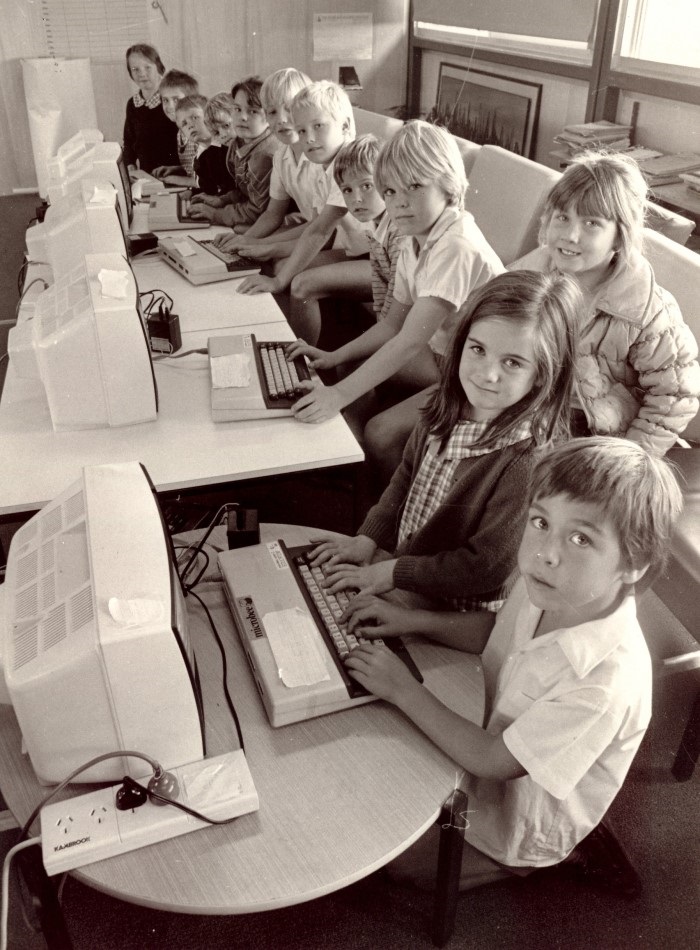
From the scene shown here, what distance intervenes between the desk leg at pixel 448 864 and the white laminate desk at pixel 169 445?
0.77 m

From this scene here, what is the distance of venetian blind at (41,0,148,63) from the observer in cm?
464

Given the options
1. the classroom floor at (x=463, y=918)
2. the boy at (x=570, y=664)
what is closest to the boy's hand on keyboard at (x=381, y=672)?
the boy at (x=570, y=664)

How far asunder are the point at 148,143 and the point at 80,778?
12.8 feet

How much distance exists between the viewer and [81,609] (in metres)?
0.84

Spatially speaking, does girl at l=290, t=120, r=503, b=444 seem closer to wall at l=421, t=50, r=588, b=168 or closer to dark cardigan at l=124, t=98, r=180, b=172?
wall at l=421, t=50, r=588, b=168

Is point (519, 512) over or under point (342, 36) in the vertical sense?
under

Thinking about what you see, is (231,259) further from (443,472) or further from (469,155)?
(443,472)

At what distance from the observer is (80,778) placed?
91 cm

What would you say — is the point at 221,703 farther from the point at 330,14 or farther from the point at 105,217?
the point at 330,14

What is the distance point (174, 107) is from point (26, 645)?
3758 millimetres

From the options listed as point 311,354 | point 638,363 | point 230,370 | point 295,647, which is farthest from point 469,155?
point 295,647

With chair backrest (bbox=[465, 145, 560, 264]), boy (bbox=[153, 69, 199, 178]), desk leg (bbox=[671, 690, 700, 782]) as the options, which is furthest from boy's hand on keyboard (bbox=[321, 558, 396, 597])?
boy (bbox=[153, 69, 199, 178])

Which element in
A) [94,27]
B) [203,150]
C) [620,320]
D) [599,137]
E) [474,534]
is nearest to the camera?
[474,534]

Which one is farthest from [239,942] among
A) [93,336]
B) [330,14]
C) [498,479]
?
[330,14]
